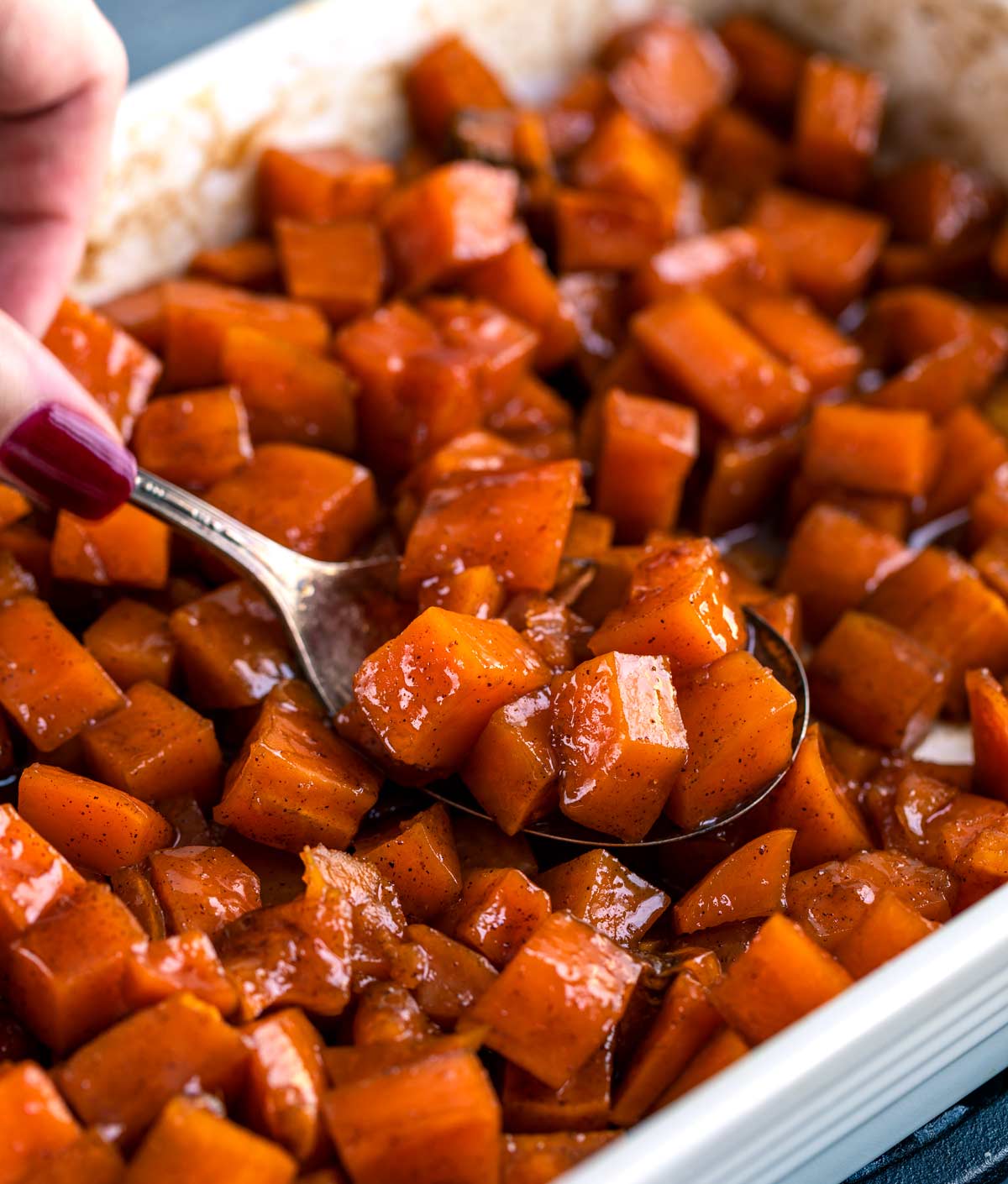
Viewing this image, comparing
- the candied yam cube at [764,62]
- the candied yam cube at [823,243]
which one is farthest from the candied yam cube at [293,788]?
the candied yam cube at [764,62]

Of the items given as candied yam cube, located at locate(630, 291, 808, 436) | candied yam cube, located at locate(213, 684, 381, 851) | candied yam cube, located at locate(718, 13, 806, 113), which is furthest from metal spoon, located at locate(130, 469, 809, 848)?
candied yam cube, located at locate(718, 13, 806, 113)

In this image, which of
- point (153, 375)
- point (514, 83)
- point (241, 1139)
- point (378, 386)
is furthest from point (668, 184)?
point (241, 1139)

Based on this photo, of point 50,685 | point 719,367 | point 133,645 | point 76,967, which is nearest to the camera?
point 76,967

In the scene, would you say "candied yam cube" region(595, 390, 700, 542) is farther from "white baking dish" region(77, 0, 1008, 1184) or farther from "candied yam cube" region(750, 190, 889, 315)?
"white baking dish" region(77, 0, 1008, 1184)

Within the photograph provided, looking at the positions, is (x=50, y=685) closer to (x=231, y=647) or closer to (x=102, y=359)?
(x=231, y=647)

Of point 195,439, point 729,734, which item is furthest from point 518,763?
point 195,439

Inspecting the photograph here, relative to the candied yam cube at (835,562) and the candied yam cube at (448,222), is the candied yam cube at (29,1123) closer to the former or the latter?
the candied yam cube at (835,562)
